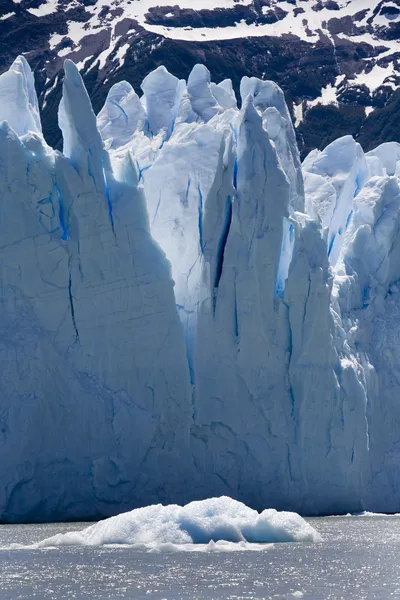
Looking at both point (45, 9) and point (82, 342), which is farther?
point (45, 9)

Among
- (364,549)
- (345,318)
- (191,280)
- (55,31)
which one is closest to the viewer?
(364,549)

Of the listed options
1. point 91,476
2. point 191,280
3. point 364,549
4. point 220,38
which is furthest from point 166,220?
point 220,38

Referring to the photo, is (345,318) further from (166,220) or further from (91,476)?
(91,476)

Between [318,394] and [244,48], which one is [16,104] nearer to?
[318,394]

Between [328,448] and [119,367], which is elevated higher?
[119,367]

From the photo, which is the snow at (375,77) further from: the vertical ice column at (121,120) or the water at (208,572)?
the water at (208,572)

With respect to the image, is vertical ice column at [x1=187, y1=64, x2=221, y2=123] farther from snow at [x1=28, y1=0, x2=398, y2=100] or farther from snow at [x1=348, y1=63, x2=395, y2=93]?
snow at [x1=348, y1=63, x2=395, y2=93]

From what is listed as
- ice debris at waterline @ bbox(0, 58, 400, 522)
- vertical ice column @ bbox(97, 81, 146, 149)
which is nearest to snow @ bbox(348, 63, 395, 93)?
vertical ice column @ bbox(97, 81, 146, 149)

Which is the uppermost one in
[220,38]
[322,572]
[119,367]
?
[220,38]

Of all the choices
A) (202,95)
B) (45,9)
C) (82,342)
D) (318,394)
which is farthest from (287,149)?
(45,9)
